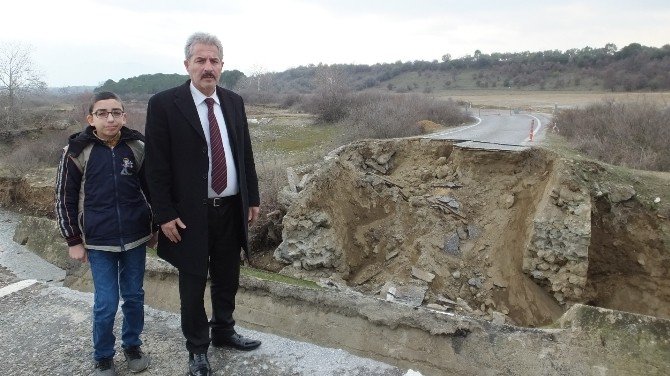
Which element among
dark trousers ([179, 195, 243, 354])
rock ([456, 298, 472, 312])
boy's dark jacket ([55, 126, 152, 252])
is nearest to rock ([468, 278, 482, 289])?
rock ([456, 298, 472, 312])

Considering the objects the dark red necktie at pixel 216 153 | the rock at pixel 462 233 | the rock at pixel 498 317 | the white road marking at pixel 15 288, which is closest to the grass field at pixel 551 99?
the rock at pixel 462 233

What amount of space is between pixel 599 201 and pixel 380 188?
3.82 m

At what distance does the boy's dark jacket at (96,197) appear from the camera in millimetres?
3355

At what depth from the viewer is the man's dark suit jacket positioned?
10.7 ft

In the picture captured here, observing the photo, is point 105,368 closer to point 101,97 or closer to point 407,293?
point 101,97

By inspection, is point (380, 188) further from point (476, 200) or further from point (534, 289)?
point (534, 289)

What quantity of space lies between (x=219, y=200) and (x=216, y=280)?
28.4 inches

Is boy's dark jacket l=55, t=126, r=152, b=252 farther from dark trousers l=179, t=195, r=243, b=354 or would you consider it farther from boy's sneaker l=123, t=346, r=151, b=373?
boy's sneaker l=123, t=346, r=151, b=373

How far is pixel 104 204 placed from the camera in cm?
340

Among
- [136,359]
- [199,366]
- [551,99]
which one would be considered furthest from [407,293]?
[551,99]

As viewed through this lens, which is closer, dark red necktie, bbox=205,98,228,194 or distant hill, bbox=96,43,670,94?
dark red necktie, bbox=205,98,228,194

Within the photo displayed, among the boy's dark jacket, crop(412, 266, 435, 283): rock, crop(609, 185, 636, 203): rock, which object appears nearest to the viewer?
the boy's dark jacket

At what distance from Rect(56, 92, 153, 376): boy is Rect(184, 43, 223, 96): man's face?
643mm

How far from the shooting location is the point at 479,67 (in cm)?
9150
